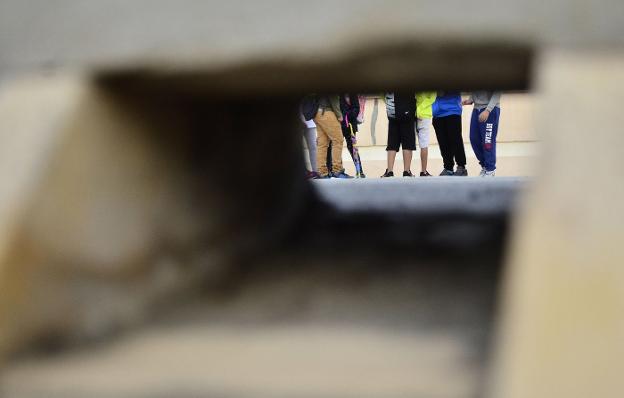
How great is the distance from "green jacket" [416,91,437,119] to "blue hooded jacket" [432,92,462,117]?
10 cm

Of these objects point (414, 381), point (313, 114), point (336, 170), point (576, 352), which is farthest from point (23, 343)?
point (336, 170)

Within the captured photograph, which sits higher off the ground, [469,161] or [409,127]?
[409,127]

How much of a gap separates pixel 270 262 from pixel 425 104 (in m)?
2.52

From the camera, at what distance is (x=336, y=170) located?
380cm

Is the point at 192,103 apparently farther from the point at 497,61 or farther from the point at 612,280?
the point at 612,280

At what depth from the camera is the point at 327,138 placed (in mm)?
3760

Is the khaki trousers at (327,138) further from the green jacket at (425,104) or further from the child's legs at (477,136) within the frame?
the child's legs at (477,136)

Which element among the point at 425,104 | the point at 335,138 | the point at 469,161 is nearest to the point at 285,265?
the point at 425,104

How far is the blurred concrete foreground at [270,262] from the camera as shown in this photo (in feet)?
2.07

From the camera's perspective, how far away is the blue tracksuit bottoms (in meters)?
3.70

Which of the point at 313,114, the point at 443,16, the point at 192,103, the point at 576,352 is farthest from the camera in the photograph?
the point at 313,114

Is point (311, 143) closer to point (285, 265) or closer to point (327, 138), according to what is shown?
point (327, 138)

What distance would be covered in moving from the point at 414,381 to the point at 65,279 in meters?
0.41

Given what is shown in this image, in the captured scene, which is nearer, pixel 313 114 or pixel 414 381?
pixel 414 381
